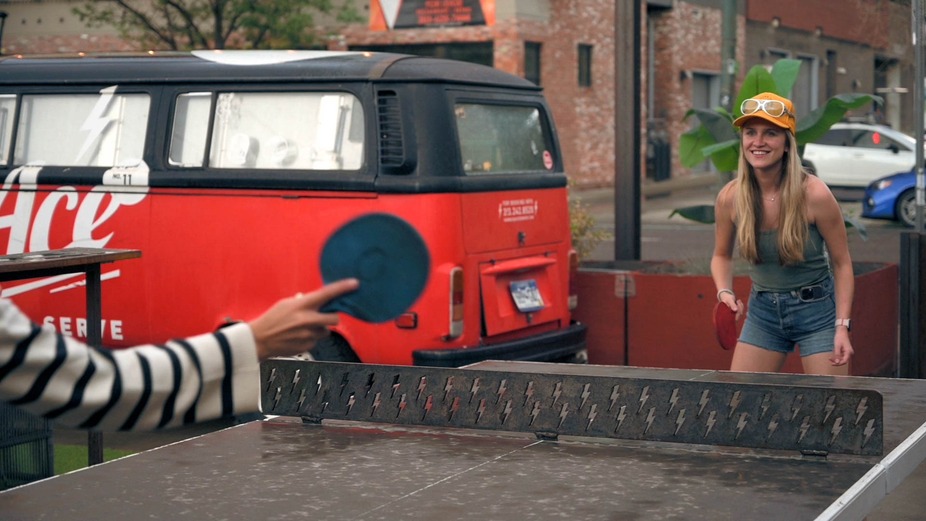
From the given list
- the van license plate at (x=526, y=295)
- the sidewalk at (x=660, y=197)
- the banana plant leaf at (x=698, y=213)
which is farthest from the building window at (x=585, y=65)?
the van license plate at (x=526, y=295)

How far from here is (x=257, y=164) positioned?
8.99m

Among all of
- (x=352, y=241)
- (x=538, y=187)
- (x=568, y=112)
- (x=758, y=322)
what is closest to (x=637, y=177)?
(x=538, y=187)

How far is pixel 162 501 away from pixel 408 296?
558 cm

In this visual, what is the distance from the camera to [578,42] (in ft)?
110

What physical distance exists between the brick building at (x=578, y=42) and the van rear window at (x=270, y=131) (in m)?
17.3

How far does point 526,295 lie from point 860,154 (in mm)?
21604

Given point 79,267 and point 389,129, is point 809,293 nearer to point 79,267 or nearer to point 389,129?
point 79,267

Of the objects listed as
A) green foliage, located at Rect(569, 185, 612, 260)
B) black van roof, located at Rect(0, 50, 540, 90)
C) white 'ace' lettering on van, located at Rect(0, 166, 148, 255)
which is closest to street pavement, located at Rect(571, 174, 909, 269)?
green foliage, located at Rect(569, 185, 612, 260)

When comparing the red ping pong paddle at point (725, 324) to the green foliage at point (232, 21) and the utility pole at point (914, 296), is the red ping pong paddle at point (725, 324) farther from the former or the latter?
the green foliage at point (232, 21)

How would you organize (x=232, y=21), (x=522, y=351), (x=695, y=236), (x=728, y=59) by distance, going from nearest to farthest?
(x=522, y=351) < (x=728, y=59) < (x=695, y=236) < (x=232, y=21)

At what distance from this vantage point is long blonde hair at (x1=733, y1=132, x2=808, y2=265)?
5.94 metres

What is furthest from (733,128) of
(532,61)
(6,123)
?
(532,61)

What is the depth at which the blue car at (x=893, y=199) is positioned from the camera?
24.2 m

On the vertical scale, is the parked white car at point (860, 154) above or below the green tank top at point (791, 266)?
above
